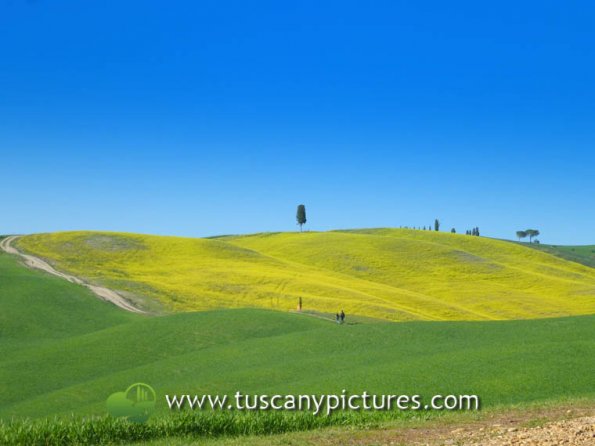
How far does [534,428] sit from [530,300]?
202 feet

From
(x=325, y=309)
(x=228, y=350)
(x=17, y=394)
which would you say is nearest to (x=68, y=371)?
(x=17, y=394)

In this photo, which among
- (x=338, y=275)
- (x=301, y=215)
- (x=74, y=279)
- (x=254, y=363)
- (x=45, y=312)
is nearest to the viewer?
(x=254, y=363)

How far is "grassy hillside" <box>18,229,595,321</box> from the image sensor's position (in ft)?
196

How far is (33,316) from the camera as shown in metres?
45.1

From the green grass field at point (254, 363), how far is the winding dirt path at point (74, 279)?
6.97 m

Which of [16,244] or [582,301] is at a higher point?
A: [16,244]

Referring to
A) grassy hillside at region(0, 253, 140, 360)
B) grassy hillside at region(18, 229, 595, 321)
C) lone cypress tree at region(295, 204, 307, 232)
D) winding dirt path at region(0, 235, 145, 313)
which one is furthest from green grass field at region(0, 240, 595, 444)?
lone cypress tree at region(295, 204, 307, 232)

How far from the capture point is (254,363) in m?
29.3

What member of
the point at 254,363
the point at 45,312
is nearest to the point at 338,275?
the point at 45,312

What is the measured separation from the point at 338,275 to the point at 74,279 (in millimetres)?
32188

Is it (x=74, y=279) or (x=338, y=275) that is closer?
(x=74, y=279)

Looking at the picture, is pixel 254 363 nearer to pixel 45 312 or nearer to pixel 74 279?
pixel 45 312

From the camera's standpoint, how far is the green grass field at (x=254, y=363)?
16703 mm

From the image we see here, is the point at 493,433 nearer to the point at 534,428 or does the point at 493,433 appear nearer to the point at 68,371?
the point at 534,428
